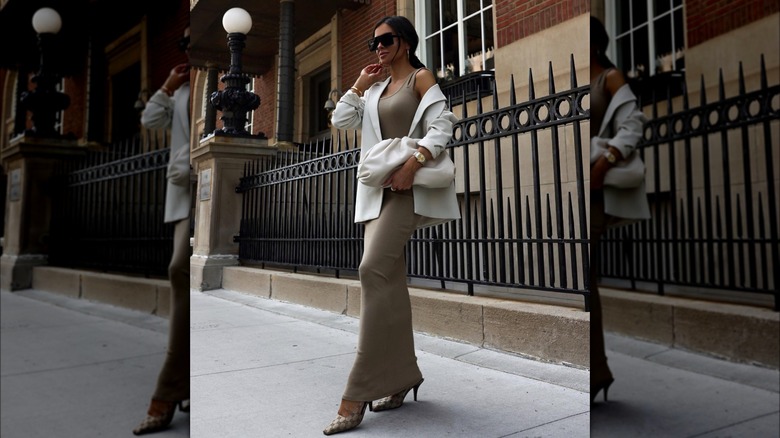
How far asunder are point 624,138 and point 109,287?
58.0 inches

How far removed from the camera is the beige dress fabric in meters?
0.94

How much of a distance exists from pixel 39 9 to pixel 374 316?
63.8 inches

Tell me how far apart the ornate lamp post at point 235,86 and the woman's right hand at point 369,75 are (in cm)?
21

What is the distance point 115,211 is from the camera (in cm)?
149

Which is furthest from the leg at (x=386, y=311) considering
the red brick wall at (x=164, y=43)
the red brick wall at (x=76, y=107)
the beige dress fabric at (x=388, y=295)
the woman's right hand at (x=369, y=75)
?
the red brick wall at (x=76, y=107)

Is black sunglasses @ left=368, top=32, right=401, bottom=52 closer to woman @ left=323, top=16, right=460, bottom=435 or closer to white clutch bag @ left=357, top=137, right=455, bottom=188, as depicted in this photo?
woman @ left=323, top=16, right=460, bottom=435

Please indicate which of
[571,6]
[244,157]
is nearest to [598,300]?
[571,6]

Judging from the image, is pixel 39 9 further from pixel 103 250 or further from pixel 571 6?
pixel 571 6

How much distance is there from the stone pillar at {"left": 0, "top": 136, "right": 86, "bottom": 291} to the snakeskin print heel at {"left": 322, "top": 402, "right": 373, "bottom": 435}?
1271 mm

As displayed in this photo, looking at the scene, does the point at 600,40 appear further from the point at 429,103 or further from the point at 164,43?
the point at 164,43

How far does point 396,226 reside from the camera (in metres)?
0.95

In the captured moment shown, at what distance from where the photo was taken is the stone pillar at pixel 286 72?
97cm

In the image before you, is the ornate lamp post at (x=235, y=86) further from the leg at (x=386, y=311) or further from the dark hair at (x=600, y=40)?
the dark hair at (x=600, y=40)

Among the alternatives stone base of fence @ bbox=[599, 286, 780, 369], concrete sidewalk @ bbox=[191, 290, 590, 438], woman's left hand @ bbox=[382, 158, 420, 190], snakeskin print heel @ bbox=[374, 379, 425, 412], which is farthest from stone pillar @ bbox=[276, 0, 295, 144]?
stone base of fence @ bbox=[599, 286, 780, 369]
